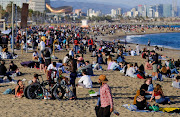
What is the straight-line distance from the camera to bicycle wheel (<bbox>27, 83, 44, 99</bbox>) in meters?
9.21

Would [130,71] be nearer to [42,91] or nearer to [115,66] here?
[115,66]

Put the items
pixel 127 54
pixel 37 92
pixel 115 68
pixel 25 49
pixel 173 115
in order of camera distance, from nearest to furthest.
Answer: pixel 173 115 < pixel 37 92 < pixel 115 68 < pixel 25 49 < pixel 127 54

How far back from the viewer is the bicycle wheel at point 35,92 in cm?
921

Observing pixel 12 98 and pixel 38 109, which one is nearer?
pixel 38 109

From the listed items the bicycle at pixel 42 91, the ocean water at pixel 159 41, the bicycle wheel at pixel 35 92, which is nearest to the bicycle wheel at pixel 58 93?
the bicycle at pixel 42 91

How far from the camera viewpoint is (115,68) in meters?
17.0

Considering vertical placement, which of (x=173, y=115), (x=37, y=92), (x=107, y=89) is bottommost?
(x=173, y=115)

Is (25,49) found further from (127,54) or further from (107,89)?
(107,89)

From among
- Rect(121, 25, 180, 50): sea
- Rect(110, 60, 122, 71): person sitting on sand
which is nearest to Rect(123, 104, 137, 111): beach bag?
Rect(110, 60, 122, 71): person sitting on sand

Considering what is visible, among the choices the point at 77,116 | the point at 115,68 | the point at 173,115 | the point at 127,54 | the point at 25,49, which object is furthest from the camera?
→ the point at 127,54

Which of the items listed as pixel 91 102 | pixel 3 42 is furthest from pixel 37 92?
pixel 3 42

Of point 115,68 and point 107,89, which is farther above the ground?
point 107,89

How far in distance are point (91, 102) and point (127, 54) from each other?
18.9m

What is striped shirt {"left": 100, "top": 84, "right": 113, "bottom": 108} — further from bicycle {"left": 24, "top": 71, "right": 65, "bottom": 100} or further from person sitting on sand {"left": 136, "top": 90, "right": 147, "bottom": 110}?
bicycle {"left": 24, "top": 71, "right": 65, "bottom": 100}
